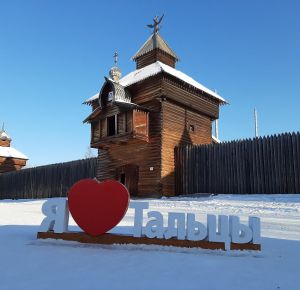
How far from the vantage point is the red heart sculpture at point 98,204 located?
5.98 m

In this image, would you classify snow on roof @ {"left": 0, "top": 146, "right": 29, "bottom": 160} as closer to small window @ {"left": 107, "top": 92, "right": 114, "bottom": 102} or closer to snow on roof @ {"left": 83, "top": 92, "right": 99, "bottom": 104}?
snow on roof @ {"left": 83, "top": 92, "right": 99, "bottom": 104}

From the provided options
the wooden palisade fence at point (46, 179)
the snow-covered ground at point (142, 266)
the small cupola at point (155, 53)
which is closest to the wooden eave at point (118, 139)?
the wooden palisade fence at point (46, 179)

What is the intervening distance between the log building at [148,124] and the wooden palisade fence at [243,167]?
51.4 inches

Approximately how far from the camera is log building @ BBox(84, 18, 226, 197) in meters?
19.1

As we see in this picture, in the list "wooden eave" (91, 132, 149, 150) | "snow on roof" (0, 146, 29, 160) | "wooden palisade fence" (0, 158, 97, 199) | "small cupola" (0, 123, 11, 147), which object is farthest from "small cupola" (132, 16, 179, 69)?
"small cupola" (0, 123, 11, 147)

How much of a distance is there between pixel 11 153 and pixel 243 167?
34.5 meters

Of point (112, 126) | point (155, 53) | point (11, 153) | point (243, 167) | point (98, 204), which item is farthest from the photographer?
point (11, 153)

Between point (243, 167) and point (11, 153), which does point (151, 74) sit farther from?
point (11, 153)

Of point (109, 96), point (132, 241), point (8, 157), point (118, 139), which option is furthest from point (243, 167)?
point (8, 157)

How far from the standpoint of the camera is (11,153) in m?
43.0

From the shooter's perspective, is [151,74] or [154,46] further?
[154,46]

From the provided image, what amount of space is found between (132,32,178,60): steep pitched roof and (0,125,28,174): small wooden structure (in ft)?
83.4

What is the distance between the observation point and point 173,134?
66.2 ft

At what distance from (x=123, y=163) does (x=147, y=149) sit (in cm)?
206
